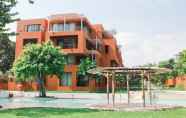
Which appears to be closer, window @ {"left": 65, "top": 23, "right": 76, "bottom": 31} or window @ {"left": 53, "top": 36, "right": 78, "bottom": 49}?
window @ {"left": 53, "top": 36, "right": 78, "bottom": 49}

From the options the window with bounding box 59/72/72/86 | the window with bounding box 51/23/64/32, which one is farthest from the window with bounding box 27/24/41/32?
the window with bounding box 59/72/72/86

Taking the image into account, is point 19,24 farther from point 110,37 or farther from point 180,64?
point 180,64

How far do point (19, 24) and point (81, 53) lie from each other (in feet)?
34.3

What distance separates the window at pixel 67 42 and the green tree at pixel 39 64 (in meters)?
11.8

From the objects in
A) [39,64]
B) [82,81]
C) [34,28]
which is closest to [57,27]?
[34,28]

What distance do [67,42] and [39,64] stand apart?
14.3 meters

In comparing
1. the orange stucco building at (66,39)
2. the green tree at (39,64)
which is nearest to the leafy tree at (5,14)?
the green tree at (39,64)

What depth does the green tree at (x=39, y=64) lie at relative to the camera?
4138 centimetres

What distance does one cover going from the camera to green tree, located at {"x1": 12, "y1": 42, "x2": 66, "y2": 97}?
41.4 metres

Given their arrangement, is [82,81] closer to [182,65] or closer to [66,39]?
[66,39]

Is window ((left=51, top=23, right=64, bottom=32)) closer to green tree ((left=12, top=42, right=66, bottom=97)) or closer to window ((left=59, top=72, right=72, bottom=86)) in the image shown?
window ((left=59, top=72, right=72, bottom=86))

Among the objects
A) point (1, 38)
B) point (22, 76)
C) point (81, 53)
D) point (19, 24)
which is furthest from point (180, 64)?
point (1, 38)

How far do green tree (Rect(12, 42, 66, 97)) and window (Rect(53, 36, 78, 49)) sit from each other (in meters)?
11.8

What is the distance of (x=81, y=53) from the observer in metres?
53.9
